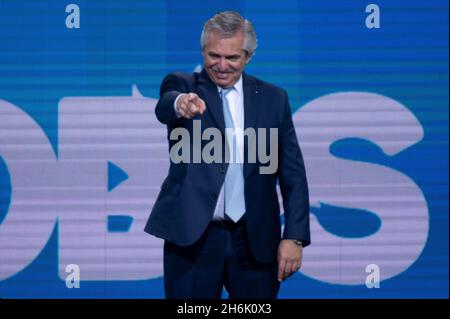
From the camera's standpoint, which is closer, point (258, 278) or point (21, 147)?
point (258, 278)

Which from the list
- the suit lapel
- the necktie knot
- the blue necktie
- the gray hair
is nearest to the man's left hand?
the blue necktie

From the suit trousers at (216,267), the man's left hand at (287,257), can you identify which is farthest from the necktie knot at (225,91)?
the man's left hand at (287,257)

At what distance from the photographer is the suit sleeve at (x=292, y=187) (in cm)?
396

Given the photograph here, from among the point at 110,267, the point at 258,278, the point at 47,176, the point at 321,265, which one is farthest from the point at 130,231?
the point at 258,278

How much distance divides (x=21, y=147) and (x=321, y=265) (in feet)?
6.59

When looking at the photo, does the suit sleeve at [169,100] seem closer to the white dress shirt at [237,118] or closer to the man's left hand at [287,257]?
the white dress shirt at [237,118]

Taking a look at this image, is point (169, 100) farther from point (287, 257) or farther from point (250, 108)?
point (287, 257)

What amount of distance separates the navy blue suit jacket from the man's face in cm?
5

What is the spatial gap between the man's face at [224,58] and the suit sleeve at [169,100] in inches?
5.6

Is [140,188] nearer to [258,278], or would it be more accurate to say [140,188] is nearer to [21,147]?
[21,147]

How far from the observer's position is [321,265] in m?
5.91

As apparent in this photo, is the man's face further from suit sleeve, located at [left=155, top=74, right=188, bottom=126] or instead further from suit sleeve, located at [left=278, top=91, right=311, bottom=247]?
suit sleeve, located at [left=278, top=91, right=311, bottom=247]

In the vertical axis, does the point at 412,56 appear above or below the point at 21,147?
above

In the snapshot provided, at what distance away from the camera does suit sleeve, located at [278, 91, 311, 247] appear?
3.96 metres
